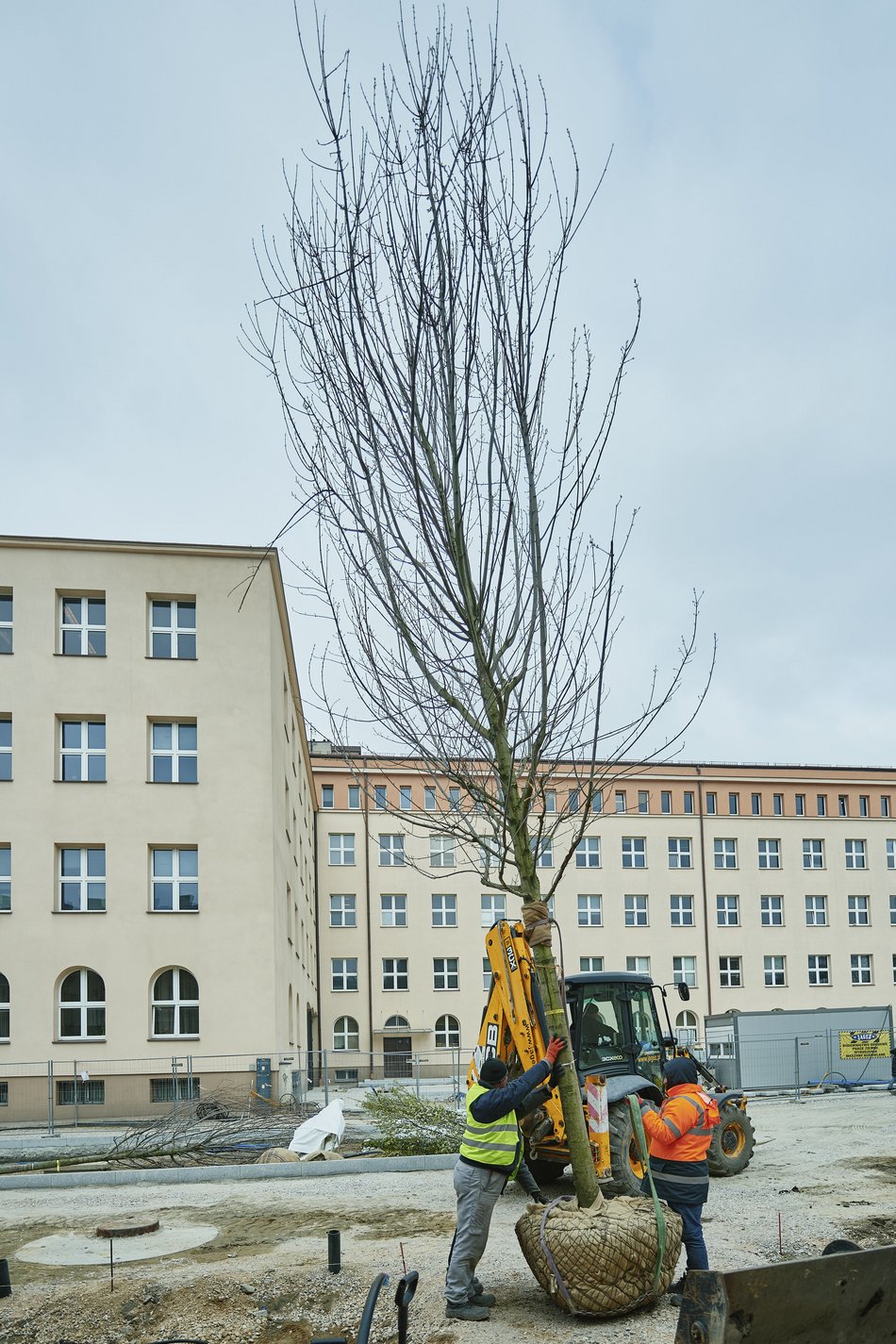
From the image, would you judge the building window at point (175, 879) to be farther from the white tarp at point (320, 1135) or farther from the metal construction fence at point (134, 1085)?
A: the white tarp at point (320, 1135)

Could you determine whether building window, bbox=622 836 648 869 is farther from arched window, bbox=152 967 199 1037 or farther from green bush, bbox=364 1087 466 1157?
green bush, bbox=364 1087 466 1157

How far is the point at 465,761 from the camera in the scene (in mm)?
9641

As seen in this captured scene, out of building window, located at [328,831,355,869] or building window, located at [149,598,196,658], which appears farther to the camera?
building window, located at [328,831,355,869]

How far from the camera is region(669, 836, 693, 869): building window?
55.8 metres

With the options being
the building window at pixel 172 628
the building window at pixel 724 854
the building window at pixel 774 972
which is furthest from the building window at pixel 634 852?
the building window at pixel 172 628

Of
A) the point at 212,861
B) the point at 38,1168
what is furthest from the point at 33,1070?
the point at 38,1168

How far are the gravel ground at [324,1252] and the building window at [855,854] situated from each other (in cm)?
4145

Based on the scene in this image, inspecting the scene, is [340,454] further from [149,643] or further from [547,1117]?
[149,643]

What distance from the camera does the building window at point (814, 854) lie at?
57438mm

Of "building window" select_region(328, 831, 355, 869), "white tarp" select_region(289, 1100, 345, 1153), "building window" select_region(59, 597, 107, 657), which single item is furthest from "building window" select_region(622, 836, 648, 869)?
"white tarp" select_region(289, 1100, 345, 1153)

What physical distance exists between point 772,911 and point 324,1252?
48.4 meters

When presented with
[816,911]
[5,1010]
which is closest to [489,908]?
[816,911]

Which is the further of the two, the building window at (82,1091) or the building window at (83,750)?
the building window at (83,750)

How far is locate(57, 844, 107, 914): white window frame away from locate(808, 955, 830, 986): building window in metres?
37.9
